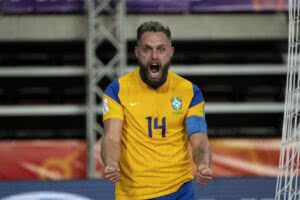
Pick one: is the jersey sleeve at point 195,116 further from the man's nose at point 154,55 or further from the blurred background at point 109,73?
the blurred background at point 109,73

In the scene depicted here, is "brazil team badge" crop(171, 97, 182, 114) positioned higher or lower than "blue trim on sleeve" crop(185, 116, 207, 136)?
higher

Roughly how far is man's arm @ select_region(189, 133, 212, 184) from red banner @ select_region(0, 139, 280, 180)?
321 inches

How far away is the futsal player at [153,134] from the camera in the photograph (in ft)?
13.0

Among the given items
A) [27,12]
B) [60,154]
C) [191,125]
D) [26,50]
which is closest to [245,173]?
[60,154]

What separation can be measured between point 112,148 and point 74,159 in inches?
339

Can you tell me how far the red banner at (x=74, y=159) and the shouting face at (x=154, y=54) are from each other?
830 cm

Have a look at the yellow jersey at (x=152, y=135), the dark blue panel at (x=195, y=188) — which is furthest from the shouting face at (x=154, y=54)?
the dark blue panel at (x=195, y=188)

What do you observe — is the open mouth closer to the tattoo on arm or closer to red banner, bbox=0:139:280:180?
the tattoo on arm

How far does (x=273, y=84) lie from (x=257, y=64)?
25.5 inches

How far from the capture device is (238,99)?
1560 cm

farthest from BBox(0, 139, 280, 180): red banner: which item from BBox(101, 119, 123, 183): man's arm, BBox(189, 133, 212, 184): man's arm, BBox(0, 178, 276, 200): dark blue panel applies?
BBox(101, 119, 123, 183): man's arm

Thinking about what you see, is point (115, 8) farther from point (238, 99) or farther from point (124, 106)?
point (124, 106)

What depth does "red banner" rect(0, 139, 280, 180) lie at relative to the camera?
39.9 feet

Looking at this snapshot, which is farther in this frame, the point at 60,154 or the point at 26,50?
the point at 26,50
